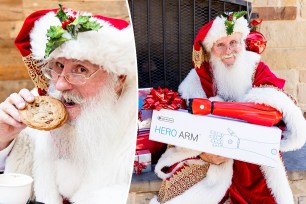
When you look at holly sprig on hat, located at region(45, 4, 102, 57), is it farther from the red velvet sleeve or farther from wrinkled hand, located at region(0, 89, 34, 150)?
the red velvet sleeve

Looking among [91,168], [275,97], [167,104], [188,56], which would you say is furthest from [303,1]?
[91,168]

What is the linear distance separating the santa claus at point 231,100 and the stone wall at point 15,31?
0.95 meters

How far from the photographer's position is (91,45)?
58 cm

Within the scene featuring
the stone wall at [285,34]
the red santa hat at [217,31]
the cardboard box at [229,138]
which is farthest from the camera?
the stone wall at [285,34]

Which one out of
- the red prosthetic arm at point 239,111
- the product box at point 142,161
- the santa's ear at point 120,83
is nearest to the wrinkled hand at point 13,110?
the santa's ear at point 120,83

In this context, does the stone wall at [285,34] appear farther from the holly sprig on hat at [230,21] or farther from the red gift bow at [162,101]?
the red gift bow at [162,101]

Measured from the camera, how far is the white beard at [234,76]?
156cm

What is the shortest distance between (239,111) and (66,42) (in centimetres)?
93

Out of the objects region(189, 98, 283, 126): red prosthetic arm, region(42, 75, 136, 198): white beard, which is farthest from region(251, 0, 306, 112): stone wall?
region(42, 75, 136, 198): white beard

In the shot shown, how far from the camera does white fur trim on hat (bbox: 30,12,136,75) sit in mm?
574

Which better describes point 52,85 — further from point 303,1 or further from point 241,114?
point 303,1

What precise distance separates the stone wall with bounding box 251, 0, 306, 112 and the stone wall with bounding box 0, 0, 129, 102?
142 centimetres

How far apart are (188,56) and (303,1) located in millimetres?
469

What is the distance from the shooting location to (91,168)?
24.9 inches
